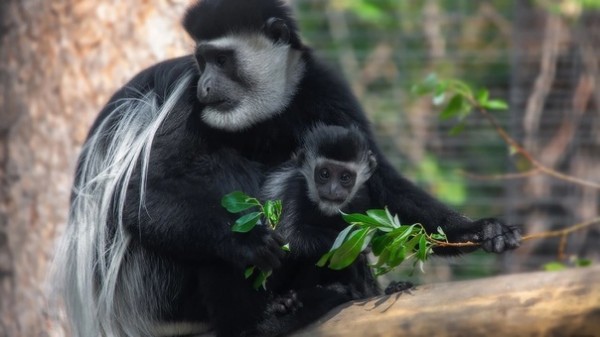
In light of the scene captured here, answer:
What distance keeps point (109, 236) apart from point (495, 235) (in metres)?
0.78

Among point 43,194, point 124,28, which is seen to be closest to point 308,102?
point 124,28

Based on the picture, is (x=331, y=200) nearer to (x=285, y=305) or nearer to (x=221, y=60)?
(x=285, y=305)

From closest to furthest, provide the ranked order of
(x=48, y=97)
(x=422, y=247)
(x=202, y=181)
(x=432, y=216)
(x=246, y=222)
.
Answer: (x=422, y=247)
(x=246, y=222)
(x=202, y=181)
(x=432, y=216)
(x=48, y=97)

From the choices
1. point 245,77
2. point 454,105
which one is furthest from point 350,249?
point 454,105


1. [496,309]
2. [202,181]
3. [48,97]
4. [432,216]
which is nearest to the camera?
[496,309]

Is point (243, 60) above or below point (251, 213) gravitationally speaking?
above

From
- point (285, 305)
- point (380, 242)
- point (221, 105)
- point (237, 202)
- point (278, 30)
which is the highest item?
point (278, 30)

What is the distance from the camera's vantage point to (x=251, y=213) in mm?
1734

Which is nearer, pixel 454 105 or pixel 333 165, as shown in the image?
pixel 333 165

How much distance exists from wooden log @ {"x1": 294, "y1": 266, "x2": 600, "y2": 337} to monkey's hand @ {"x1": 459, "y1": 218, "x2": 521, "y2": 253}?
21 centimetres

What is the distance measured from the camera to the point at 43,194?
8.80ft

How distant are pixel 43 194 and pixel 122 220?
88 centimetres

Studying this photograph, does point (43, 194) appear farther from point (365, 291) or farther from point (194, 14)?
point (365, 291)

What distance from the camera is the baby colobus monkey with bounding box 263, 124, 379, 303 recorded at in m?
1.83
